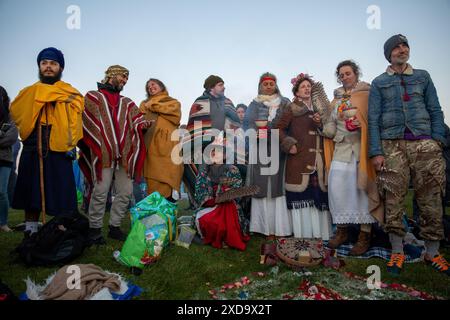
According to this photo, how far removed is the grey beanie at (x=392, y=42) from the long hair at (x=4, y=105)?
15.3ft

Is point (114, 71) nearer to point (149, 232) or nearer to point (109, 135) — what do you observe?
point (109, 135)

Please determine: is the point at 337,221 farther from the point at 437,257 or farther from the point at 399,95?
the point at 399,95

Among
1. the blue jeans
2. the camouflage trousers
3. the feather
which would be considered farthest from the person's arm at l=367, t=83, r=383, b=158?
the blue jeans

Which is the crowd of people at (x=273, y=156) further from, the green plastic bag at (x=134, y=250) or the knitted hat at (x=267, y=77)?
the green plastic bag at (x=134, y=250)

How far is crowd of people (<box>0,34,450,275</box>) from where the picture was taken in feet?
10.4

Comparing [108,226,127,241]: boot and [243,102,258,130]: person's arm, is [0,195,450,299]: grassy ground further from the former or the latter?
[243,102,258,130]: person's arm

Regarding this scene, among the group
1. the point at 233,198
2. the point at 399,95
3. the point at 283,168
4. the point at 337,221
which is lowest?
the point at 337,221

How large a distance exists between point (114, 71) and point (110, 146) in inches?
42.6

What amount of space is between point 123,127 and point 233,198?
182 cm

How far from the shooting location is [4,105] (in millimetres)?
3629

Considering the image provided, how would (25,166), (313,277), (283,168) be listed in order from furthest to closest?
(283,168)
(25,166)
(313,277)

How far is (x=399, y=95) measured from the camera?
128 inches

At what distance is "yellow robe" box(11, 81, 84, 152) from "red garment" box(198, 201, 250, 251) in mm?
2001
